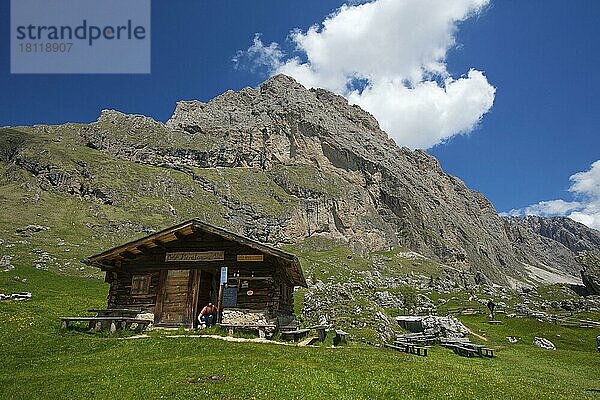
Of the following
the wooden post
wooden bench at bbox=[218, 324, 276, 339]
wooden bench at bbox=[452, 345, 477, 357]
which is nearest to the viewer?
wooden bench at bbox=[218, 324, 276, 339]

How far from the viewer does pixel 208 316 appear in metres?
28.6

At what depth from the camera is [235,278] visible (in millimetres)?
29219

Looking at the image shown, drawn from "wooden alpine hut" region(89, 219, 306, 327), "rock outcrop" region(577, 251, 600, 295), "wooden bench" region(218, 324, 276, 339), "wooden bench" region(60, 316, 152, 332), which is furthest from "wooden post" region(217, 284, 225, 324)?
"rock outcrop" region(577, 251, 600, 295)

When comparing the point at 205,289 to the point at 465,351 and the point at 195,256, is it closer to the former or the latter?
the point at 195,256

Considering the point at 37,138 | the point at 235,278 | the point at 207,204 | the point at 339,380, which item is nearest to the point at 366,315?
the point at 235,278

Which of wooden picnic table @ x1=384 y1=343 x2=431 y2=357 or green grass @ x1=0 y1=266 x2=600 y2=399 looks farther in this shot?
wooden picnic table @ x1=384 y1=343 x2=431 y2=357

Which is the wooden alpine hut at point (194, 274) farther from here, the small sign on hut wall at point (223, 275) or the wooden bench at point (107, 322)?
the wooden bench at point (107, 322)

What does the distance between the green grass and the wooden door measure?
11.3ft

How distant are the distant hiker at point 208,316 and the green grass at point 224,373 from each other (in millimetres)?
3704

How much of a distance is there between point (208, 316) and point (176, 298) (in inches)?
105

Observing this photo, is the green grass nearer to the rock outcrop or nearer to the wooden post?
the wooden post

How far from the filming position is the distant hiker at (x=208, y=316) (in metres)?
28.4

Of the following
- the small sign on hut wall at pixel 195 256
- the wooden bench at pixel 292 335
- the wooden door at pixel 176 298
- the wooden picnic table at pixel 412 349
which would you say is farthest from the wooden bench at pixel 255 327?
the wooden picnic table at pixel 412 349

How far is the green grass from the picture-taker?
14.9 m
